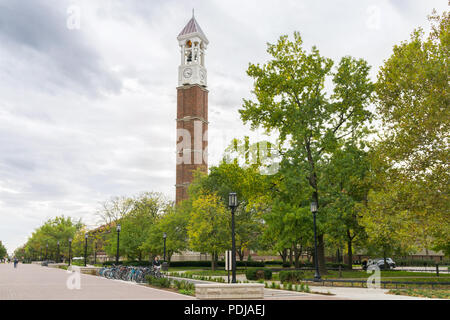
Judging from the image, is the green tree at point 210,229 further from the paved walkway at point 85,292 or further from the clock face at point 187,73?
the clock face at point 187,73

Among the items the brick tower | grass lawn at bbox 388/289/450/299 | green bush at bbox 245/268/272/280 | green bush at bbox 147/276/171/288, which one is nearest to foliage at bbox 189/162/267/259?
green bush at bbox 245/268/272/280

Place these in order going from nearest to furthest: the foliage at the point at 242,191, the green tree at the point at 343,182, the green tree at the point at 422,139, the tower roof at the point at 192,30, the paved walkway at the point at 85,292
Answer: the paved walkway at the point at 85,292 < the green tree at the point at 422,139 < the green tree at the point at 343,182 < the foliage at the point at 242,191 < the tower roof at the point at 192,30

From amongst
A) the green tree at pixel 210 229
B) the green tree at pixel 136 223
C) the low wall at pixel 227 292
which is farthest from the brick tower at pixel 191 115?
the low wall at pixel 227 292

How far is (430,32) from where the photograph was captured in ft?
78.9

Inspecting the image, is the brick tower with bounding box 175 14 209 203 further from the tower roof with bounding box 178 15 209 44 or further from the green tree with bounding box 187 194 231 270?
the green tree with bounding box 187 194 231 270

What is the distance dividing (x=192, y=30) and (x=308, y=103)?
6250cm

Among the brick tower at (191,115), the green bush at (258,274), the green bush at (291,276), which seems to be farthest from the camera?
the brick tower at (191,115)

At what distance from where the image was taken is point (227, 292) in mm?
Result: 14852

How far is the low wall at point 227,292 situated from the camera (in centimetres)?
1487

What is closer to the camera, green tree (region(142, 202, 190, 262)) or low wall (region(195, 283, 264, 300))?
low wall (region(195, 283, 264, 300))

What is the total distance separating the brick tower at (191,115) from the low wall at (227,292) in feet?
190

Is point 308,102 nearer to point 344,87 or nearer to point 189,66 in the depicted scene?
point 344,87

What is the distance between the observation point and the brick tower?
2955 inches

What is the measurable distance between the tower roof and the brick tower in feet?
0.97
